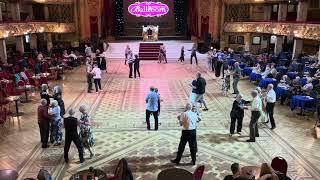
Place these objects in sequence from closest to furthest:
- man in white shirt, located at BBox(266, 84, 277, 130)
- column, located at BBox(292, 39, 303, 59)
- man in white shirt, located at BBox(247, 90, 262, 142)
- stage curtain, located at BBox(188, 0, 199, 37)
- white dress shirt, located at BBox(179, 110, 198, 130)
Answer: white dress shirt, located at BBox(179, 110, 198, 130) → man in white shirt, located at BBox(247, 90, 262, 142) → man in white shirt, located at BBox(266, 84, 277, 130) → column, located at BBox(292, 39, 303, 59) → stage curtain, located at BBox(188, 0, 199, 37)

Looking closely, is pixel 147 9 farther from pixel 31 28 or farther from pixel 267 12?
pixel 267 12

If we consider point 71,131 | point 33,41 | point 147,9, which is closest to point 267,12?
point 147,9

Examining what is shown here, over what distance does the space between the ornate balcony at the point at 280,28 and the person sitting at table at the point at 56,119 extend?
13326 mm

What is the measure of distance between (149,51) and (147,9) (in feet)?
15.0

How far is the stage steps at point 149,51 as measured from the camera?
23273 millimetres

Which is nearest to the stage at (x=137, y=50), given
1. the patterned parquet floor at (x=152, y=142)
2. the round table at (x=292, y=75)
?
the round table at (x=292, y=75)

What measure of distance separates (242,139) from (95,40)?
1809 cm

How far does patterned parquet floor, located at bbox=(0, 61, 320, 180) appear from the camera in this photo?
743 cm

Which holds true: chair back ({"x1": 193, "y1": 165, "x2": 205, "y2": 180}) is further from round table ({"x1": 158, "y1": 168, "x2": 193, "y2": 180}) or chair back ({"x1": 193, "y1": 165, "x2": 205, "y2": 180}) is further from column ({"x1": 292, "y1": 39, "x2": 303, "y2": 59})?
column ({"x1": 292, "y1": 39, "x2": 303, "y2": 59})

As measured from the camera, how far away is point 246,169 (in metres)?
5.72

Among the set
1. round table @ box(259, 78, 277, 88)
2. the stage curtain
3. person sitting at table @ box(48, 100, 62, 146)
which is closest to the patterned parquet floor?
person sitting at table @ box(48, 100, 62, 146)

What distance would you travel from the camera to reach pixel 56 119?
27.2ft

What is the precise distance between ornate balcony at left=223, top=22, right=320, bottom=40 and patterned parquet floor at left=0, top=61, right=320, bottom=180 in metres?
6.02

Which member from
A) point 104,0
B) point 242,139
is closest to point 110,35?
point 104,0
